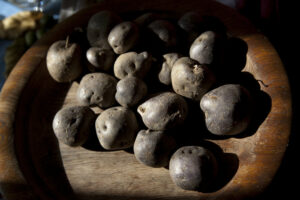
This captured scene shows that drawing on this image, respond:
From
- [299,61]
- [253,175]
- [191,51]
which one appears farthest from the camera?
[299,61]

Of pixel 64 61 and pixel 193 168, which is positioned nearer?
pixel 193 168

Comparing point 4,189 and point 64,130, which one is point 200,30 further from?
point 4,189

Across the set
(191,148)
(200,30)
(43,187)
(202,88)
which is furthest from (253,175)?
(43,187)

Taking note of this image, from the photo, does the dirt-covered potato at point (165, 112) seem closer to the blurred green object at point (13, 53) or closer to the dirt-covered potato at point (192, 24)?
the dirt-covered potato at point (192, 24)

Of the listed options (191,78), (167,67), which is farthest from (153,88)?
(191,78)

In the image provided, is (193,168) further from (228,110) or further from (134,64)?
(134,64)

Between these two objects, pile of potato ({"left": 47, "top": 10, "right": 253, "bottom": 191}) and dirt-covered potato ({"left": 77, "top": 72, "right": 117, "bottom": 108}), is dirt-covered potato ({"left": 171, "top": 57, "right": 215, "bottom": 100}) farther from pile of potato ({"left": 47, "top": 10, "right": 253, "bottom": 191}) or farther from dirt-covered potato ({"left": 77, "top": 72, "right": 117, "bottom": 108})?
dirt-covered potato ({"left": 77, "top": 72, "right": 117, "bottom": 108})
